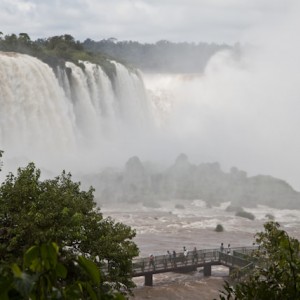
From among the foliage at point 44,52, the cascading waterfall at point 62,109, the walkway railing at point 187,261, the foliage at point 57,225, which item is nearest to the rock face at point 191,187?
the cascading waterfall at point 62,109

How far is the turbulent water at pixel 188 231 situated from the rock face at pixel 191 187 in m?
1.30

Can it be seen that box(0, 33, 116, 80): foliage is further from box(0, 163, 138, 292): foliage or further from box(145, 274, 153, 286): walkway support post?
box(0, 163, 138, 292): foliage

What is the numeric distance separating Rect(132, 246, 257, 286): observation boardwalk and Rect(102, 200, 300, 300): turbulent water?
0.44 metres

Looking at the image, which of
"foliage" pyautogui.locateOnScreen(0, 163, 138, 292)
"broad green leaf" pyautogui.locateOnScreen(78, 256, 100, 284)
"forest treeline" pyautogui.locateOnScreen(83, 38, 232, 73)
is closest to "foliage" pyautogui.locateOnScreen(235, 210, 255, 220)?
"foliage" pyautogui.locateOnScreen(0, 163, 138, 292)

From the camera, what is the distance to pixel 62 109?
46.0m

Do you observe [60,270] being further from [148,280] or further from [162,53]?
[162,53]

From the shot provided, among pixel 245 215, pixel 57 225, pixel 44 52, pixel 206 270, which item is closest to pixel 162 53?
pixel 44 52

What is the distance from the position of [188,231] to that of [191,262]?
27.7 feet

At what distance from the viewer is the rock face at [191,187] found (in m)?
43.0

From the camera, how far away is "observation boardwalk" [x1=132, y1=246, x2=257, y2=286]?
76.2 feet

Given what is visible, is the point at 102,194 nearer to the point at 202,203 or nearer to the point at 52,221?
the point at 202,203

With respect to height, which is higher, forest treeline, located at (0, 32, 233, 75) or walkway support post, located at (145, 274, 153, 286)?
forest treeline, located at (0, 32, 233, 75)

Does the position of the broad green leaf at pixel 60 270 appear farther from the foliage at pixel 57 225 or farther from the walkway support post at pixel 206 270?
the walkway support post at pixel 206 270

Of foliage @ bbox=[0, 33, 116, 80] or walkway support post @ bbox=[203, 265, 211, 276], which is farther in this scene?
foliage @ bbox=[0, 33, 116, 80]
